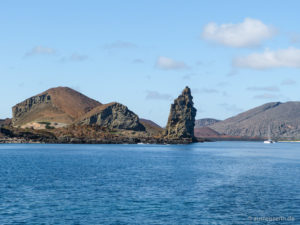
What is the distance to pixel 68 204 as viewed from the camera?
48.0m

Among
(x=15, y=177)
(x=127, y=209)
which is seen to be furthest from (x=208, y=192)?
(x=15, y=177)

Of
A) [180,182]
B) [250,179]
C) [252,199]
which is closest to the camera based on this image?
[252,199]

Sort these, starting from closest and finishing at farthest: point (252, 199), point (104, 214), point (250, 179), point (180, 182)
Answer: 1. point (104, 214)
2. point (252, 199)
3. point (180, 182)
4. point (250, 179)

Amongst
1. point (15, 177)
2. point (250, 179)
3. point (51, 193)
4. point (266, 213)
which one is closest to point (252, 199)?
point (266, 213)

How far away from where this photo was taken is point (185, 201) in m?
50.4

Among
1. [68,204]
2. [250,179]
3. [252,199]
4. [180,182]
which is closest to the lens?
[68,204]

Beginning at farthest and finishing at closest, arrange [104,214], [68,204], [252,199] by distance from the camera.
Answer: [252,199] → [68,204] → [104,214]

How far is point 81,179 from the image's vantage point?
237ft

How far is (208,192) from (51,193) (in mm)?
21900

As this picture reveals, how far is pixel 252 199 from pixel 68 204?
23.1 meters

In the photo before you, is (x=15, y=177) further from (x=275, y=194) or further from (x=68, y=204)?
(x=275, y=194)

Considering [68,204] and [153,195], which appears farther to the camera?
[153,195]

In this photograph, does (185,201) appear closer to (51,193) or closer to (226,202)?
(226,202)

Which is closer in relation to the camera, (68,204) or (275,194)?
(68,204)
